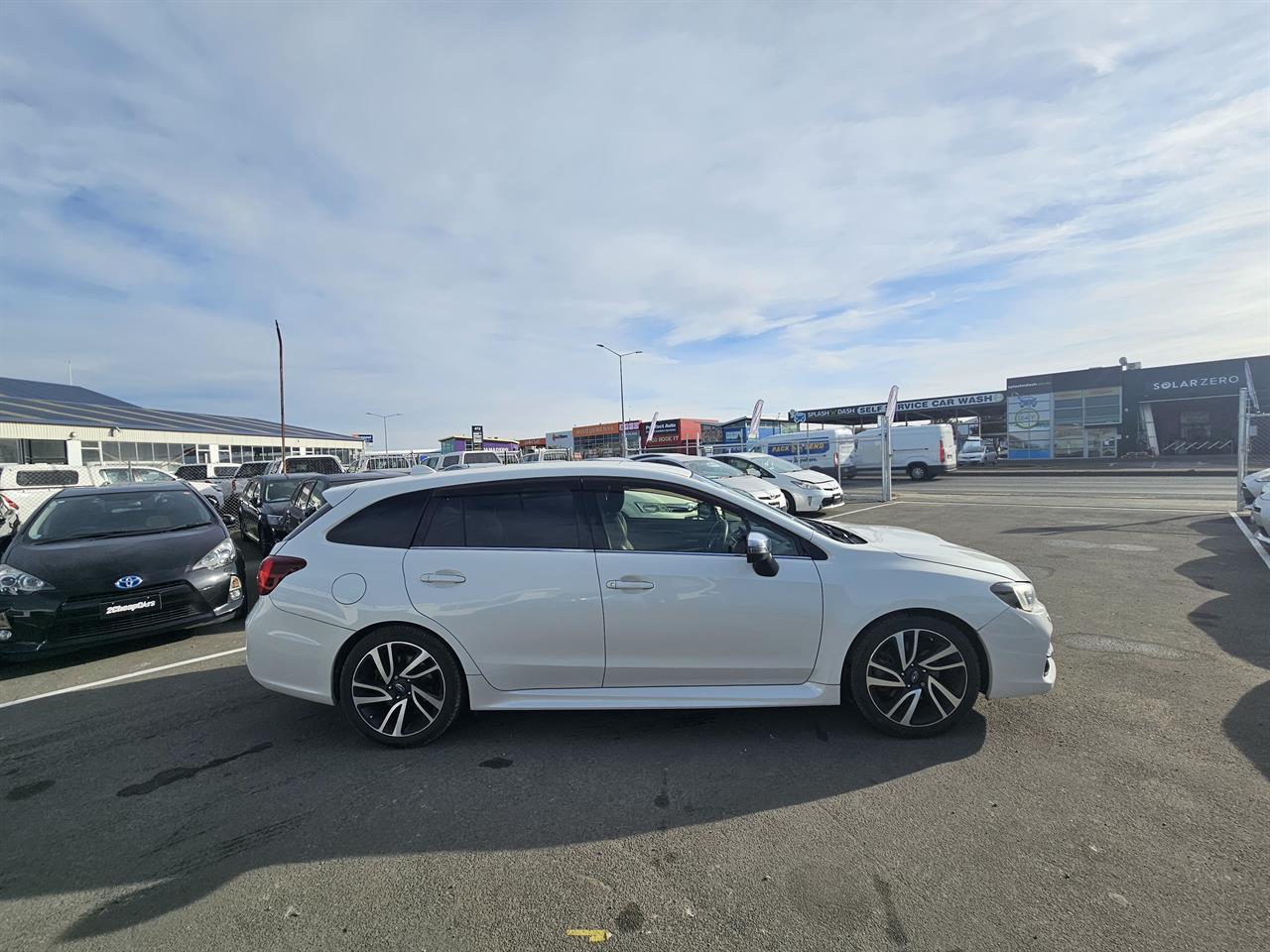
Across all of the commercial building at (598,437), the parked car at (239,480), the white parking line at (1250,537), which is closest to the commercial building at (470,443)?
the commercial building at (598,437)

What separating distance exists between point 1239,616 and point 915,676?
4.59 metres

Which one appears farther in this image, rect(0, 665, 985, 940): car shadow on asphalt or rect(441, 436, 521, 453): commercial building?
rect(441, 436, 521, 453): commercial building

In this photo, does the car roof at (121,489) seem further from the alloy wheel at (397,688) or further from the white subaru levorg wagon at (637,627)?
the alloy wheel at (397,688)

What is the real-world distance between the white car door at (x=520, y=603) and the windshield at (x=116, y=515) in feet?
15.7

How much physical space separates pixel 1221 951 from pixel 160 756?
5.00 m

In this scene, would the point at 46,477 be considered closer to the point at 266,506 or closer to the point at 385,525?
the point at 266,506

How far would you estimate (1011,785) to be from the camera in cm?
313

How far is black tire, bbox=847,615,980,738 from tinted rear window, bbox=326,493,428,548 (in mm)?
2755

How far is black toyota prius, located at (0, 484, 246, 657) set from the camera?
5223 mm

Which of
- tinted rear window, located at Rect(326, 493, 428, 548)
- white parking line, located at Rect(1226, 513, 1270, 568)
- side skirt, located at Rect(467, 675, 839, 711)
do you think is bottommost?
white parking line, located at Rect(1226, 513, 1270, 568)

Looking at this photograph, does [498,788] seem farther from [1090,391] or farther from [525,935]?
[1090,391]

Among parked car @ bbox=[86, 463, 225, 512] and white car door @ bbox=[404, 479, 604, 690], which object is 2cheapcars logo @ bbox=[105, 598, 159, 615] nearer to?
white car door @ bbox=[404, 479, 604, 690]

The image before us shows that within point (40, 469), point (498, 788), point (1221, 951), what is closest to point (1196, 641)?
point (1221, 951)

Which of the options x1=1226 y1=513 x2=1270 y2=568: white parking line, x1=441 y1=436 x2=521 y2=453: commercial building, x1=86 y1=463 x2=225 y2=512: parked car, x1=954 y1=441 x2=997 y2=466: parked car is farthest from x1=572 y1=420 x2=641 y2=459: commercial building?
x1=1226 y1=513 x2=1270 y2=568: white parking line
